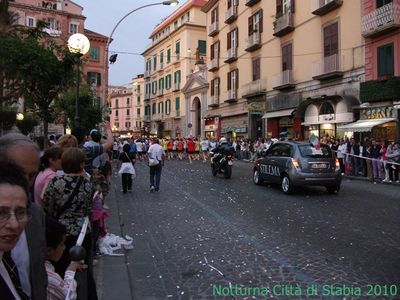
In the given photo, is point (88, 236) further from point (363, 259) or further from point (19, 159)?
point (363, 259)

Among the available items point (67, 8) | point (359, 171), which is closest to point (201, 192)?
point (359, 171)

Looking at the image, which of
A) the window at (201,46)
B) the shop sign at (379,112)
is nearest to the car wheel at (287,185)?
the shop sign at (379,112)

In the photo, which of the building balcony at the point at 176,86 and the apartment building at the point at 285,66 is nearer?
the apartment building at the point at 285,66

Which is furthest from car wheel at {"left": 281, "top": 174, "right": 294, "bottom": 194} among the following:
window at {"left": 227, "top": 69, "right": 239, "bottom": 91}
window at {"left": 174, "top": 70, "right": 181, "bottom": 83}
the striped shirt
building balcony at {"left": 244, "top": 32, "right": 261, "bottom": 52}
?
window at {"left": 174, "top": 70, "right": 181, "bottom": 83}

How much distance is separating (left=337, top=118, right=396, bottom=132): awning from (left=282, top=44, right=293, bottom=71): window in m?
8.46

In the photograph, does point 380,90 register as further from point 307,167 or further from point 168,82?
point 168,82

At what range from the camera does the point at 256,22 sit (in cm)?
3406

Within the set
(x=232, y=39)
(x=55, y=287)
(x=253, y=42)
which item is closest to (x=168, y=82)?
(x=232, y=39)

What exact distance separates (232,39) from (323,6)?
50.1ft

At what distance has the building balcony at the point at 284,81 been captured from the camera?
2872cm

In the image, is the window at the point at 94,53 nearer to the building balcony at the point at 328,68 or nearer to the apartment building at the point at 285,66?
the apartment building at the point at 285,66

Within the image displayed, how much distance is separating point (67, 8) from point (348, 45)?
4192 cm

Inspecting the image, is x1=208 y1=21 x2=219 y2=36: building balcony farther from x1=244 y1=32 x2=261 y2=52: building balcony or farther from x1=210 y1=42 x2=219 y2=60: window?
x1=244 y1=32 x2=261 y2=52: building balcony

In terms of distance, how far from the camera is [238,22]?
38031mm
